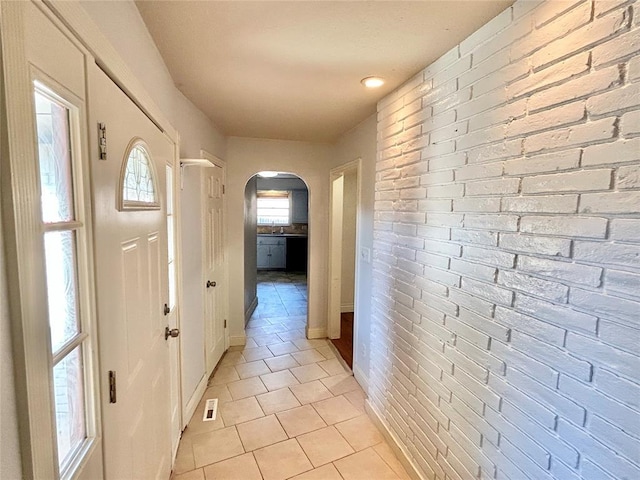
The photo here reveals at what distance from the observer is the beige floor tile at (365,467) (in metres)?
1.85

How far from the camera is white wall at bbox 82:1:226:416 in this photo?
3.59ft

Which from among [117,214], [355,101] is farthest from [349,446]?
[355,101]

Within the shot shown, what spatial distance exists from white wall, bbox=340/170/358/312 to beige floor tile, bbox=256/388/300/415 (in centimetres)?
223

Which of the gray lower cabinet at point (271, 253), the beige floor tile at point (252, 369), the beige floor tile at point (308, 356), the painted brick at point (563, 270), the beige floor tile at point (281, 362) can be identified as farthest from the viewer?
the gray lower cabinet at point (271, 253)

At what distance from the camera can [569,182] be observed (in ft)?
3.19

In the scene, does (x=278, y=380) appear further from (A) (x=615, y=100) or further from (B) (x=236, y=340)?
(A) (x=615, y=100)

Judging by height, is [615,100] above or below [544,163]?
above

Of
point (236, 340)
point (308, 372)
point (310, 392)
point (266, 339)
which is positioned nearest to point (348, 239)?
point (266, 339)

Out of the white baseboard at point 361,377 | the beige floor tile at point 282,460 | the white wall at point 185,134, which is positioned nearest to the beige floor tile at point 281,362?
the white baseboard at point 361,377

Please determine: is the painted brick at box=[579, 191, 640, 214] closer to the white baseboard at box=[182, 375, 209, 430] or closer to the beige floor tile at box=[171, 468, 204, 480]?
the beige floor tile at box=[171, 468, 204, 480]

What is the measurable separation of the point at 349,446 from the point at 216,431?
0.91 meters

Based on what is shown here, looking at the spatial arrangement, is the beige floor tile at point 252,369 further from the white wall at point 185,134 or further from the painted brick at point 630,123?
the painted brick at point 630,123

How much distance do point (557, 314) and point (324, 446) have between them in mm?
Result: 1699

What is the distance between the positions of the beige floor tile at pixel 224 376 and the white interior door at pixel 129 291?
120cm
